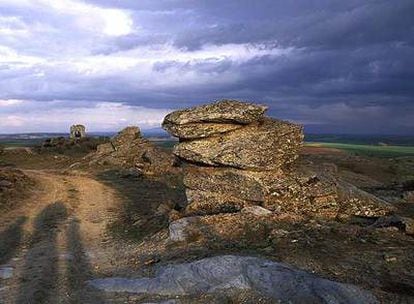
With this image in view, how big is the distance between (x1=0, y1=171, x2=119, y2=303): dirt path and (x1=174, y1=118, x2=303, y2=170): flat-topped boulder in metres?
5.46

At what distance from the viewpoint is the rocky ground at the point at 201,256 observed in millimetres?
12773

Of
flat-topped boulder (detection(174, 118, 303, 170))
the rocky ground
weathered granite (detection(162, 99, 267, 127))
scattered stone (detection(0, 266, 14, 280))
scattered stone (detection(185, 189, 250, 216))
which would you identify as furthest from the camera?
weathered granite (detection(162, 99, 267, 127))

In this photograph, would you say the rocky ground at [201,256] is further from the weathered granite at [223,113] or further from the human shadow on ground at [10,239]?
the weathered granite at [223,113]

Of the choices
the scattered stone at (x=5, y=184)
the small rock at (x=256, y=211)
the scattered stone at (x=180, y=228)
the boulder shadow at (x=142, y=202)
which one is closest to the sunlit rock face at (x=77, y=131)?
the boulder shadow at (x=142, y=202)

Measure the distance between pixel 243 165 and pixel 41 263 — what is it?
346 inches

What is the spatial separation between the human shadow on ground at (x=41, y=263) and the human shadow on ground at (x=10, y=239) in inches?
23.0

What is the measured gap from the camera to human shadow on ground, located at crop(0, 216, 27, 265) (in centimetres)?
1803

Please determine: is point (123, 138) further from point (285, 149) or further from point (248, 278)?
point (248, 278)

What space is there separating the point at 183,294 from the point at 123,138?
145ft

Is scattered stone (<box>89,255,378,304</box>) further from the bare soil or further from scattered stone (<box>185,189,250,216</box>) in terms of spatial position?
scattered stone (<box>185,189,250,216</box>)

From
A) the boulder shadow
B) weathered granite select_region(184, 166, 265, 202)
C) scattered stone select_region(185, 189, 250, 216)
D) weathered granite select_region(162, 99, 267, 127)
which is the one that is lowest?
the boulder shadow

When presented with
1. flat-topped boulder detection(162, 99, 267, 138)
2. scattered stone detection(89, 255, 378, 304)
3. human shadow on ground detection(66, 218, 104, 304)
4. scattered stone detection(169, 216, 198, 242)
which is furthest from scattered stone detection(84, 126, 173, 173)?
scattered stone detection(89, 255, 378, 304)

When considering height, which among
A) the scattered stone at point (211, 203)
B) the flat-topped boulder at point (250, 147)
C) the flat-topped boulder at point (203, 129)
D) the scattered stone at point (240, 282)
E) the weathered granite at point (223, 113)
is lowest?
the scattered stone at point (240, 282)

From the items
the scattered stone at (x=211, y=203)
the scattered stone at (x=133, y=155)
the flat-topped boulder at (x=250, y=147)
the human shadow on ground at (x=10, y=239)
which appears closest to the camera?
the human shadow on ground at (x=10, y=239)
